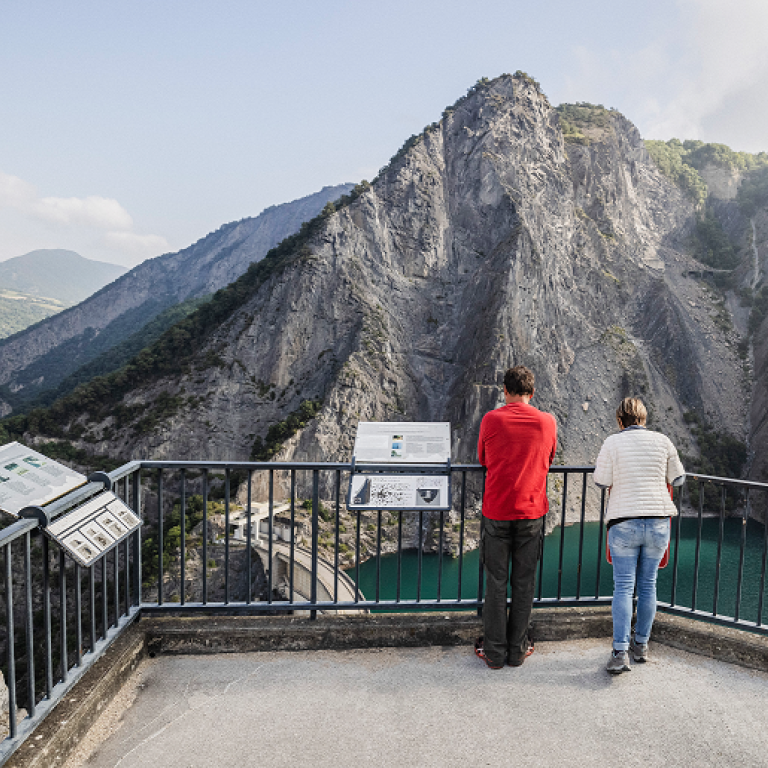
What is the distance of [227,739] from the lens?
310 cm

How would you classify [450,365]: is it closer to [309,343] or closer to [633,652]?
[309,343]

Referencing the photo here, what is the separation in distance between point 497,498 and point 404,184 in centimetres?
6210

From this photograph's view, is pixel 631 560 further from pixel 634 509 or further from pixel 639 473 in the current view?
pixel 639 473

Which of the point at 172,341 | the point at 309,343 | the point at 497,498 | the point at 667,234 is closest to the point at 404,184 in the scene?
the point at 309,343

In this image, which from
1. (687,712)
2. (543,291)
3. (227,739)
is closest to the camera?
(227,739)

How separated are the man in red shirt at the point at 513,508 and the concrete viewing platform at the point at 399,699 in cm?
31

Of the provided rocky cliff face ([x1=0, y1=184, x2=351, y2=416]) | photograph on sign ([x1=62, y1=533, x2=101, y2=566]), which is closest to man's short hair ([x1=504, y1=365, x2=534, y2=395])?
photograph on sign ([x1=62, y1=533, x2=101, y2=566])

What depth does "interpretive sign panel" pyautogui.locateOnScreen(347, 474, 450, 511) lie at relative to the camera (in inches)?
170

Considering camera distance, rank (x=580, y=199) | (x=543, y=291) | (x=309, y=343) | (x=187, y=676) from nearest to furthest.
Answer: (x=187, y=676), (x=309, y=343), (x=543, y=291), (x=580, y=199)

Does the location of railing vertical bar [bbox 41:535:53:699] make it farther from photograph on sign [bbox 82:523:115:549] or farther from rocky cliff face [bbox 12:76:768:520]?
rocky cliff face [bbox 12:76:768:520]

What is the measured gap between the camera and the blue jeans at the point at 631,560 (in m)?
3.84

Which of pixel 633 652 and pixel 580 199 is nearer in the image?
pixel 633 652

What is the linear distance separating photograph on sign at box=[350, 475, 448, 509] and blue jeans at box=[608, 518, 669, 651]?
4.33 feet

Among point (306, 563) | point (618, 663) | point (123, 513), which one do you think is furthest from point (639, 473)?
point (306, 563)
